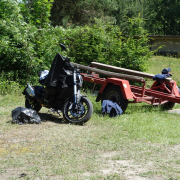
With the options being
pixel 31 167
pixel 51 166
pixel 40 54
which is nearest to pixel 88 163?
pixel 51 166

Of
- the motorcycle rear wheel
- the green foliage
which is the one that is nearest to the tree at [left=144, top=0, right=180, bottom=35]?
the green foliage

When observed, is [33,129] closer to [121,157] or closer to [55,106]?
[55,106]

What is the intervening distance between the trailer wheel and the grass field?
1.45 ft

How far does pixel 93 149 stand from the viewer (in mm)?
5078

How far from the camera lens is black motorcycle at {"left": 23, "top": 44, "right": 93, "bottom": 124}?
22.3 ft

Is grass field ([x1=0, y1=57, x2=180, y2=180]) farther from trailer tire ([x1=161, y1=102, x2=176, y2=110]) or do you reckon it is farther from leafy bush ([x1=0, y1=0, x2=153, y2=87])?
leafy bush ([x1=0, y1=0, x2=153, y2=87])

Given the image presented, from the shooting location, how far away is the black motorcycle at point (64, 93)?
22.3 ft

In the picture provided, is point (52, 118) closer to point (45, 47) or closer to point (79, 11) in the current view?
point (45, 47)

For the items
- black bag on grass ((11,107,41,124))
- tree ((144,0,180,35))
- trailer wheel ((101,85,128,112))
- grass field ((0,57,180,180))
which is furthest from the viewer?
tree ((144,0,180,35))

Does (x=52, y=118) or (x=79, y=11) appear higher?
(x=79, y=11)

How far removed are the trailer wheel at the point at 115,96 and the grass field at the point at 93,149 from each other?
442 mm

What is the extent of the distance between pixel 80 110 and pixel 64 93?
63 centimetres

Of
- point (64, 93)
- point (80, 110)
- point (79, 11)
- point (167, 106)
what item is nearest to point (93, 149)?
point (80, 110)

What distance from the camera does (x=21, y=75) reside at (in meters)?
12.1
